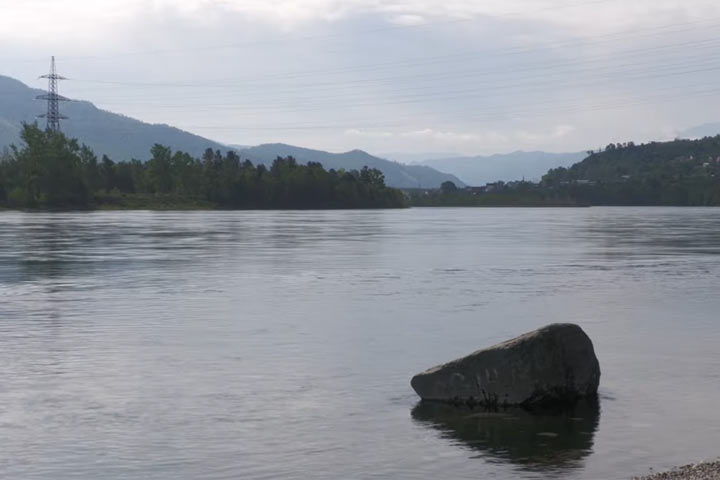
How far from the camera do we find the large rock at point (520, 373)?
74.5ft

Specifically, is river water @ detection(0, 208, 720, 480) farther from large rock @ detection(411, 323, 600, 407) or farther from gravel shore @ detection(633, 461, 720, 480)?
gravel shore @ detection(633, 461, 720, 480)

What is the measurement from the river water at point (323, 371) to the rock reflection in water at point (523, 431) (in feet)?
0.24

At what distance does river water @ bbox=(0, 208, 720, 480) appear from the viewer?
1867 cm

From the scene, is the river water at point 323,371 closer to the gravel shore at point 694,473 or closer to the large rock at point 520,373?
the large rock at point 520,373

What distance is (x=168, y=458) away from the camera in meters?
18.5

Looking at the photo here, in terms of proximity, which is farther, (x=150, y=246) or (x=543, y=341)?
(x=150, y=246)

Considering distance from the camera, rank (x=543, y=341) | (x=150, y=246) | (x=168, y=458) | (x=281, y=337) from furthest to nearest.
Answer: (x=150, y=246), (x=281, y=337), (x=543, y=341), (x=168, y=458)

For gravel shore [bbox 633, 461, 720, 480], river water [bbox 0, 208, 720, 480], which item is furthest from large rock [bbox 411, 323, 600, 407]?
gravel shore [bbox 633, 461, 720, 480]

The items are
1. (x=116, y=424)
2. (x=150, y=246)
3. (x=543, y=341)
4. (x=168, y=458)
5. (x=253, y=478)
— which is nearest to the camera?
(x=253, y=478)

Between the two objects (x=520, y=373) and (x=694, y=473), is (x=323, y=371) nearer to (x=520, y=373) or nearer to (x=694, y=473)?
(x=520, y=373)

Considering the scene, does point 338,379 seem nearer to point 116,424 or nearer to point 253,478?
point 116,424

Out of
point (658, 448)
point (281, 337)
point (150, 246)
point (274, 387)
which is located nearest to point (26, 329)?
point (281, 337)

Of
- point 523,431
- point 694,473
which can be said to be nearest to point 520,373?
point 523,431

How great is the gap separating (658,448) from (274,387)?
9.47 m
